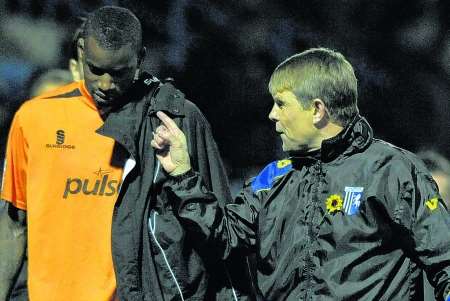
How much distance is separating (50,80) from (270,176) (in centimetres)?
174

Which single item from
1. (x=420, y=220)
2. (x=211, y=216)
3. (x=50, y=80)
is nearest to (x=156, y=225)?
(x=211, y=216)

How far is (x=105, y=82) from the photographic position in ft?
12.1

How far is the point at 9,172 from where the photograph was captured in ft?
13.0

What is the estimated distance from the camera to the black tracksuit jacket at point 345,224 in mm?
3350

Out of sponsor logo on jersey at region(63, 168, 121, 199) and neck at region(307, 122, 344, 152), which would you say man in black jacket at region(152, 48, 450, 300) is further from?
sponsor logo on jersey at region(63, 168, 121, 199)

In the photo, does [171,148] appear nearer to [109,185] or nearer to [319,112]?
[109,185]

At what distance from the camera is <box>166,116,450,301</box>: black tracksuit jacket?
3.35 meters

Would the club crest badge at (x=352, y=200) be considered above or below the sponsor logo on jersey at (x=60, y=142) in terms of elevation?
above

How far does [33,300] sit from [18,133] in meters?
0.57

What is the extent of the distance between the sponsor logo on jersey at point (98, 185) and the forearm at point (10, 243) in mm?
295

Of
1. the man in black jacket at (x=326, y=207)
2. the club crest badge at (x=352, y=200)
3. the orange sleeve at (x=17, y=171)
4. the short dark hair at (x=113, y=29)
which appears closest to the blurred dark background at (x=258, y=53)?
the orange sleeve at (x=17, y=171)

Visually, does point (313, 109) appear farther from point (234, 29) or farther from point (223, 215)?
point (234, 29)

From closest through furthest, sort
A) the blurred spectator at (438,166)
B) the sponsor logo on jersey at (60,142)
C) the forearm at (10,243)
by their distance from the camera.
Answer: the sponsor logo on jersey at (60,142)
the forearm at (10,243)
the blurred spectator at (438,166)

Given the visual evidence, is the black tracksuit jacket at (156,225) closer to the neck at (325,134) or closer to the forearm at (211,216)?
the forearm at (211,216)
